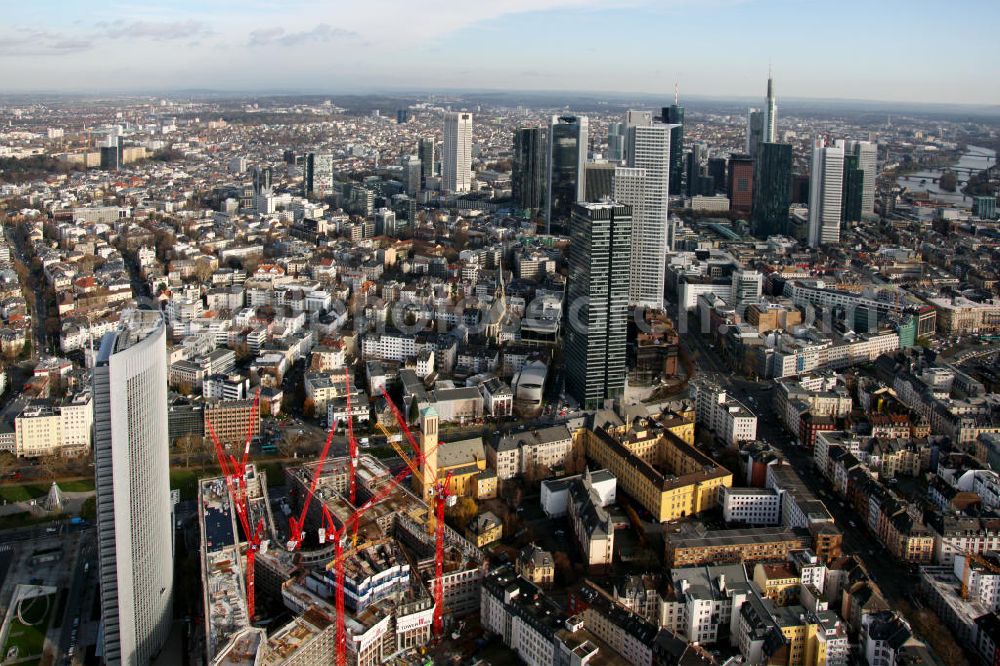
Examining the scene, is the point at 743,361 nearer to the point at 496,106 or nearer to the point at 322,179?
the point at 322,179

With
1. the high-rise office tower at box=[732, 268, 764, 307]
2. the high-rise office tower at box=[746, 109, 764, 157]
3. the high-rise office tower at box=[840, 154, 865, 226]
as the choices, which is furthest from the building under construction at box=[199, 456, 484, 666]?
the high-rise office tower at box=[746, 109, 764, 157]

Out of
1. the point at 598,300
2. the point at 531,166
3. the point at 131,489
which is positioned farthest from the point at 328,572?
the point at 531,166

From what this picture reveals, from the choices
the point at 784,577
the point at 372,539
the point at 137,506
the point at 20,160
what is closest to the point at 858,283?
the point at 784,577

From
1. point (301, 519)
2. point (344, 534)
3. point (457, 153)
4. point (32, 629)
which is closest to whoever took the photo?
point (32, 629)

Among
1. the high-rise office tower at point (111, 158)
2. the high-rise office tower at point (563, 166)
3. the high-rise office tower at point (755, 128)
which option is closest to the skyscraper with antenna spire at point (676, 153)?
the high-rise office tower at point (755, 128)

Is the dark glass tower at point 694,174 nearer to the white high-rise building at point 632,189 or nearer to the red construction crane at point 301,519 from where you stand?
the white high-rise building at point 632,189

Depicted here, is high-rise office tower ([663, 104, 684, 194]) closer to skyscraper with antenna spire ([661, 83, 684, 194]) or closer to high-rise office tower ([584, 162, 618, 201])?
skyscraper with antenna spire ([661, 83, 684, 194])

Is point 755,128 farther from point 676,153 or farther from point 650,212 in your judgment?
point 650,212
